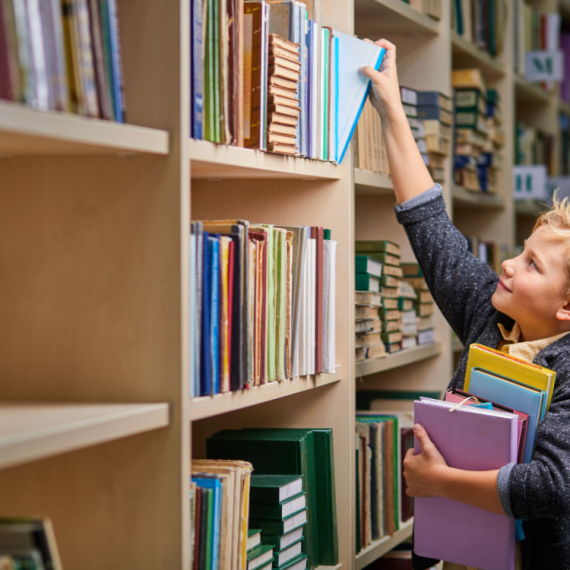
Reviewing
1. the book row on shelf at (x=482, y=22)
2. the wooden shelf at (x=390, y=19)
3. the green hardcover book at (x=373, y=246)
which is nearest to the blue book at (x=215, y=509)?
the green hardcover book at (x=373, y=246)

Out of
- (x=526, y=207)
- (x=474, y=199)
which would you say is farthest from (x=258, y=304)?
(x=526, y=207)

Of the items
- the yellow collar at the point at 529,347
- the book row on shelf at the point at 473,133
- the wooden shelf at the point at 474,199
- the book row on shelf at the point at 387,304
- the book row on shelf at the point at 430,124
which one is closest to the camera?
the yellow collar at the point at 529,347

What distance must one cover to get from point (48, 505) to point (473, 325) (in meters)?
0.96

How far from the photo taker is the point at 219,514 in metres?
1.29

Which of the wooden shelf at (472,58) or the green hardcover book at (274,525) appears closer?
the green hardcover book at (274,525)

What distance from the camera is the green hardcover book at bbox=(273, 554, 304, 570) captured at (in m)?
1.53

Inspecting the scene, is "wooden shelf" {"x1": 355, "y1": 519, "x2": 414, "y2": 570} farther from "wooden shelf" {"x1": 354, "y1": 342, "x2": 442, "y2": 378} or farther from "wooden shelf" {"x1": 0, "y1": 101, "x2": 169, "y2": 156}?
"wooden shelf" {"x1": 0, "y1": 101, "x2": 169, "y2": 156}

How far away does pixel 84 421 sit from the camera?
1018mm

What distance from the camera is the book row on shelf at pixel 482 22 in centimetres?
285

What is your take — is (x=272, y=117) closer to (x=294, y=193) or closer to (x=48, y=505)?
(x=294, y=193)

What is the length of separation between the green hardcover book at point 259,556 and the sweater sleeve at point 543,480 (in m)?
0.42

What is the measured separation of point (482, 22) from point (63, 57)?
2393 mm

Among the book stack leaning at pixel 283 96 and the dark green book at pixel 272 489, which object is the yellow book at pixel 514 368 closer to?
the dark green book at pixel 272 489

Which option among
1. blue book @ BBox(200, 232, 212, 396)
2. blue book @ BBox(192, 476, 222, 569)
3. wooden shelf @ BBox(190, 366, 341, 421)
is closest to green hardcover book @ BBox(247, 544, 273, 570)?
blue book @ BBox(192, 476, 222, 569)
